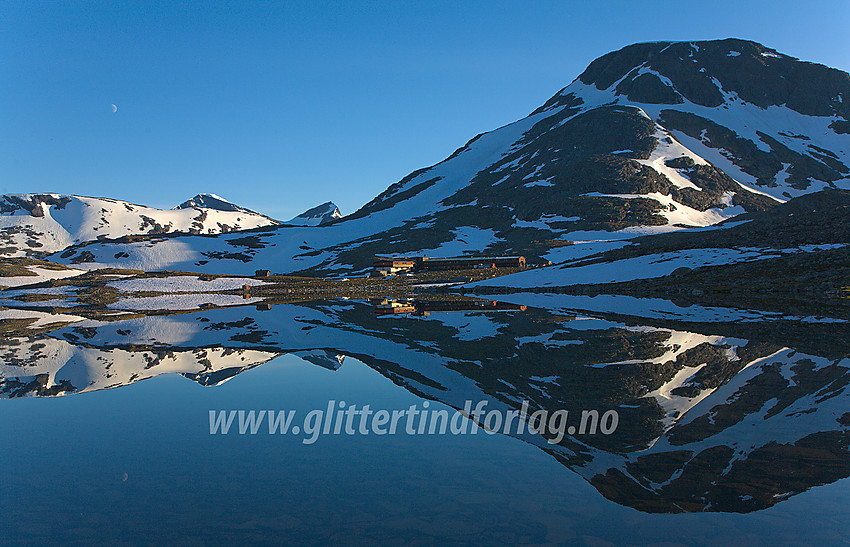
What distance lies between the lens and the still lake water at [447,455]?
23.2ft

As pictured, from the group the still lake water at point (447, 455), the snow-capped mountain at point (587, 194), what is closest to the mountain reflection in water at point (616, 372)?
the still lake water at point (447, 455)

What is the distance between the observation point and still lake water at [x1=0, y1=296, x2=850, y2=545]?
7086mm

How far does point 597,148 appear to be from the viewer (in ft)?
566

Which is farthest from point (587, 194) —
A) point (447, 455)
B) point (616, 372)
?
point (447, 455)

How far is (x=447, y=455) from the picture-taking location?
9492 mm

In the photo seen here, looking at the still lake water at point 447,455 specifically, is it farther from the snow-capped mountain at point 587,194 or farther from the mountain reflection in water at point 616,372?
the snow-capped mountain at point 587,194

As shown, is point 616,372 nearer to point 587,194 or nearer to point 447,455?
point 447,455

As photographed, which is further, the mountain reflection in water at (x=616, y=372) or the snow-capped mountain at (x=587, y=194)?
the snow-capped mountain at (x=587, y=194)

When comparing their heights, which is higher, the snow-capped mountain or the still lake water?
Result: the snow-capped mountain

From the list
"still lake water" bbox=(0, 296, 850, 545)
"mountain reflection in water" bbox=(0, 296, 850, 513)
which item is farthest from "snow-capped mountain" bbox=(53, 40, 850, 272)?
"still lake water" bbox=(0, 296, 850, 545)

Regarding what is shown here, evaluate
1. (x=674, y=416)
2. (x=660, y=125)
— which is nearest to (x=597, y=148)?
(x=660, y=125)

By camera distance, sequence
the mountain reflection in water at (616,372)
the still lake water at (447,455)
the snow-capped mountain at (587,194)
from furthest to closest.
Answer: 1. the snow-capped mountain at (587,194)
2. the mountain reflection in water at (616,372)
3. the still lake water at (447,455)

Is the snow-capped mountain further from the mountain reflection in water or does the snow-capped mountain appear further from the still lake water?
the still lake water

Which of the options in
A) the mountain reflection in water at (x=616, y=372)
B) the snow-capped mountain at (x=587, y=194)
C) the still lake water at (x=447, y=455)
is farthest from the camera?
the snow-capped mountain at (x=587, y=194)
